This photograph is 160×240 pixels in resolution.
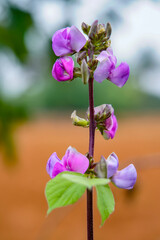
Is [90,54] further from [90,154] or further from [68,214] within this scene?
[68,214]

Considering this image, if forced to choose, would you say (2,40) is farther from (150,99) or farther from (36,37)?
(150,99)

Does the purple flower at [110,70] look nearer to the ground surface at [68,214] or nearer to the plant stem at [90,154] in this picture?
the plant stem at [90,154]

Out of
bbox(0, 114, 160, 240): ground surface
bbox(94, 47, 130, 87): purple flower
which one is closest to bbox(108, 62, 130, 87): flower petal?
bbox(94, 47, 130, 87): purple flower

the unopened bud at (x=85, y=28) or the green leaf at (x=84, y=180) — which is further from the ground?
the unopened bud at (x=85, y=28)

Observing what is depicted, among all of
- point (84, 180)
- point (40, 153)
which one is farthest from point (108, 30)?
point (40, 153)

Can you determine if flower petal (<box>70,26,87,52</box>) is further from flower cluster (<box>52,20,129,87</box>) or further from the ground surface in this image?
the ground surface

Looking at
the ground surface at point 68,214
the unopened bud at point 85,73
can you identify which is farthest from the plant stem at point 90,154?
the ground surface at point 68,214

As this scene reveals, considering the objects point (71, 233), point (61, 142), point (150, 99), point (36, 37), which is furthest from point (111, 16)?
point (150, 99)
